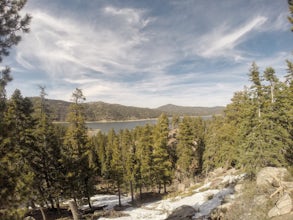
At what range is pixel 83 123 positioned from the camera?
19.9m

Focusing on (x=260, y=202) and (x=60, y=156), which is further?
(x=60, y=156)

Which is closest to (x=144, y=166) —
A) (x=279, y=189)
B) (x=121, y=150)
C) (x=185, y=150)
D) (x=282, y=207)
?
(x=121, y=150)

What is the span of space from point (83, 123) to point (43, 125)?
150 inches

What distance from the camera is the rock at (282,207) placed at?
8.56 meters

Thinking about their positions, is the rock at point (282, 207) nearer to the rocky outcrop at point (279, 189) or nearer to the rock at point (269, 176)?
the rocky outcrop at point (279, 189)

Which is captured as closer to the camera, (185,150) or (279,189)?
(279,189)

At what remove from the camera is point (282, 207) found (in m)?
8.76

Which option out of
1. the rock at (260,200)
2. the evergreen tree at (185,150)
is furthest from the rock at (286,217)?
the evergreen tree at (185,150)

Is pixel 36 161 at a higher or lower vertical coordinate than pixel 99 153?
higher

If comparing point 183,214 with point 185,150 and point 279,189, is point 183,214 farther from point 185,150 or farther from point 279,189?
point 185,150

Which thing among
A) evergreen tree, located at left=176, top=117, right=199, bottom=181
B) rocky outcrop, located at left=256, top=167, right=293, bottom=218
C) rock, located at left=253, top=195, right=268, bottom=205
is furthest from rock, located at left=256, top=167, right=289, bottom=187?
evergreen tree, located at left=176, top=117, right=199, bottom=181

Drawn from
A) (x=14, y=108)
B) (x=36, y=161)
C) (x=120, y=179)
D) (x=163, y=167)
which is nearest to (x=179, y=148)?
(x=163, y=167)

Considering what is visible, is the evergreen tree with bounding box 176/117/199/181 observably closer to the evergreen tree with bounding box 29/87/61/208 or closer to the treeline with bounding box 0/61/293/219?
the treeline with bounding box 0/61/293/219

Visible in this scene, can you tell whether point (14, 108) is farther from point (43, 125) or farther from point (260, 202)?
point (260, 202)
